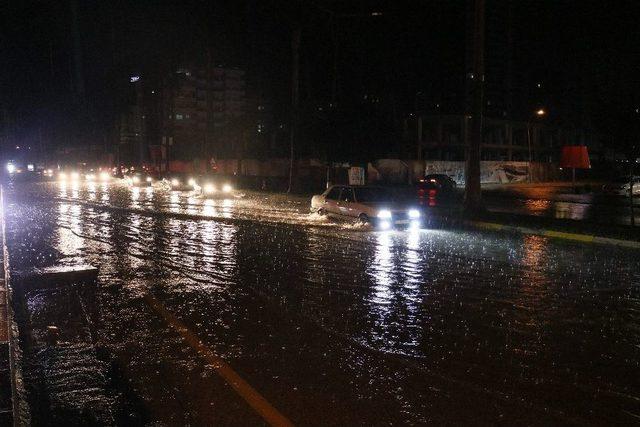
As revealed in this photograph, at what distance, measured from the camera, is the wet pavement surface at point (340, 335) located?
5574mm

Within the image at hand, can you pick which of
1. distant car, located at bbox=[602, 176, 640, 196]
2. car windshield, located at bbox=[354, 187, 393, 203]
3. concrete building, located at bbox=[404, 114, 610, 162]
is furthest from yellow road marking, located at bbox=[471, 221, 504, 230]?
concrete building, located at bbox=[404, 114, 610, 162]

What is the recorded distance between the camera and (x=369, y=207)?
20141 mm

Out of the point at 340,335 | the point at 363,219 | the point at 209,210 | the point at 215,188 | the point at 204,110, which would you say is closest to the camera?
the point at 340,335

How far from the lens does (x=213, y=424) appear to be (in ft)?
16.9

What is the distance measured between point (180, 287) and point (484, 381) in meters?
6.18

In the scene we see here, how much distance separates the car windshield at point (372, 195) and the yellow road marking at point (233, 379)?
40.5 feet

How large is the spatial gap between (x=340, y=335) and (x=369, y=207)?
1242 cm

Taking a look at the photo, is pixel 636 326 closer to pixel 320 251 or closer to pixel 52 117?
pixel 320 251

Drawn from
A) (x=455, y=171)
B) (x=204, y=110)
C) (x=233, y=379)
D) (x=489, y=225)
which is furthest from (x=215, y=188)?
(x=204, y=110)

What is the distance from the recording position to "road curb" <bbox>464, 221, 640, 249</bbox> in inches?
687

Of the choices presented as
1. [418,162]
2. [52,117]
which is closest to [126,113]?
[52,117]

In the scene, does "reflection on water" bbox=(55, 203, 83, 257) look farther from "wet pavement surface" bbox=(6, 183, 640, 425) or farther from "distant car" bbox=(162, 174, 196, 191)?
"distant car" bbox=(162, 174, 196, 191)

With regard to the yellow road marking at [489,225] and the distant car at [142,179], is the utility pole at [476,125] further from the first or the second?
the distant car at [142,179]

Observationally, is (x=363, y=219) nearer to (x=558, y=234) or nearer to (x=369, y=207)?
(x=369, y=207)
